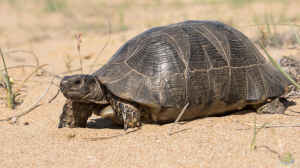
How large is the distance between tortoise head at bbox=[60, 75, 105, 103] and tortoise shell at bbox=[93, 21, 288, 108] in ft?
0.38

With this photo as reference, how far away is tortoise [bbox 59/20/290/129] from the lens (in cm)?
346

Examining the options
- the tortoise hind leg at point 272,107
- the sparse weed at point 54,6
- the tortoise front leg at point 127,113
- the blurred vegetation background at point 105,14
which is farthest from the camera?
the sparse weed at point 54,6

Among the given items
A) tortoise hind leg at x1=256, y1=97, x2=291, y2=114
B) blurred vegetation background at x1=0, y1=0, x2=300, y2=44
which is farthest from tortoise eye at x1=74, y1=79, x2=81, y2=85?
blurred vegetation background at x1=0, y1=0, x2=300, y2=44

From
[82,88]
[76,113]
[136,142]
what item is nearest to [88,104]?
[76,113]

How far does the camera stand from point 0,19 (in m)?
13.2

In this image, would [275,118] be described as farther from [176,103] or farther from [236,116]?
[176,103]

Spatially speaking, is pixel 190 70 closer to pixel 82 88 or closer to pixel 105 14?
pixel 82 88

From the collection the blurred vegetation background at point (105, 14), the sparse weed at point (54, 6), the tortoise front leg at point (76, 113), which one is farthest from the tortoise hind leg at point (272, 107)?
the sparse weed at point (54, 6)

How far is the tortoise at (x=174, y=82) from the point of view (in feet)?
11.4

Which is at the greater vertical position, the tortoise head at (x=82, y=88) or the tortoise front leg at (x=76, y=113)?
the tortoise head at (x=82, y=88)

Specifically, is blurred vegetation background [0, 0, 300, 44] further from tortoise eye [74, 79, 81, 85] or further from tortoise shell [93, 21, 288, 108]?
tortoise eye [74, 79, 81, 85]

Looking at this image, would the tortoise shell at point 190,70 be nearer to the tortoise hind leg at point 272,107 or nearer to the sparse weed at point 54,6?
the tortoise hind leg at point 272,107

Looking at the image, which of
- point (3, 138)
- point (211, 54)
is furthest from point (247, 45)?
point (3, 138)

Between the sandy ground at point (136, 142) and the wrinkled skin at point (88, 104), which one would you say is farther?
the wrinkled skin at point (88, 104)
